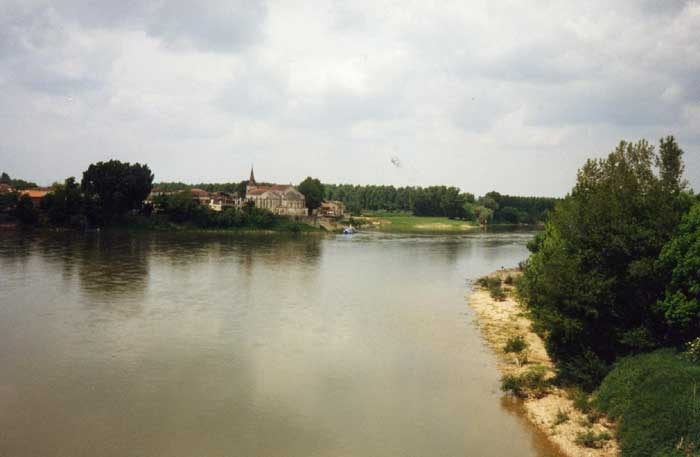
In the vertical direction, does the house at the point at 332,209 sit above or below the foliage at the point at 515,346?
above

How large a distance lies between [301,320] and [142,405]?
1520cm

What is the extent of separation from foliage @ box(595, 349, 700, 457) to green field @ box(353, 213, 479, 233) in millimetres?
118475

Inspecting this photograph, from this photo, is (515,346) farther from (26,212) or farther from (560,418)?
(26,212)

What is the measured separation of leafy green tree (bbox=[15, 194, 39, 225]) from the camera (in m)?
90.6

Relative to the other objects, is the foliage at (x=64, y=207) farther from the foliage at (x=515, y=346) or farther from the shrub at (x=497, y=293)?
the foliage at (x=515, y=346)

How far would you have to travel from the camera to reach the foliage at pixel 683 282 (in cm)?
1948

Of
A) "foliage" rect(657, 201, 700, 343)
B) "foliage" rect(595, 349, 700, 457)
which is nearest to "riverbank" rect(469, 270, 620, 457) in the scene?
"foliage" rect(595, 349, 700, 457)

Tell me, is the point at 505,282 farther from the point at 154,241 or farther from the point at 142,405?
the point at 154,241

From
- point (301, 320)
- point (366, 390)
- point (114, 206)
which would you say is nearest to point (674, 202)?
point (366, 390)

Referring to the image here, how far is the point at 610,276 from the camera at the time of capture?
2252cm

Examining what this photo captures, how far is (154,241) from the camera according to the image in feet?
264

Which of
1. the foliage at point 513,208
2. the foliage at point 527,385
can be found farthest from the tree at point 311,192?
the foliage at point 527,385

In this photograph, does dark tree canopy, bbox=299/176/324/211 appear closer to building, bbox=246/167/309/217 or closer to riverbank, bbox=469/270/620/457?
building, bbox=246/167/309/217

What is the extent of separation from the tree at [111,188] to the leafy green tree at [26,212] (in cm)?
901
